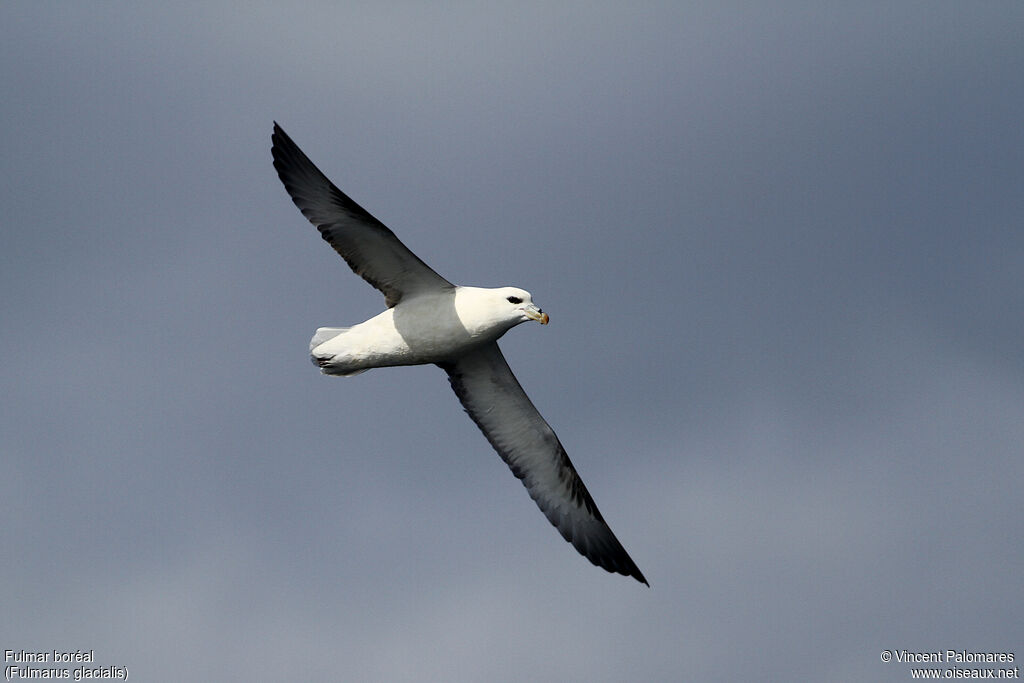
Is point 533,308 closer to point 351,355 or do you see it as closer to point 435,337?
point 435,337

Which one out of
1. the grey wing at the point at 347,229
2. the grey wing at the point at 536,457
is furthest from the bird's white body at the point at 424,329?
the grey wing at the point at 536,457

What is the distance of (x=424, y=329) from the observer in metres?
14.2

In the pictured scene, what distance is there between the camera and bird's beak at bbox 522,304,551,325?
13.8m

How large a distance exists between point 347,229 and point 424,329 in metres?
1.43

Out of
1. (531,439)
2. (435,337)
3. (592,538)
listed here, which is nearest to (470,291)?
(435,337)

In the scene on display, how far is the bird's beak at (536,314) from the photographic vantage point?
1381 cm

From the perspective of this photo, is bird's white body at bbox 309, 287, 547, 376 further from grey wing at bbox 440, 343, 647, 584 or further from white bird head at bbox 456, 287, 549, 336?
grey wing at bbox 440, 343, 647, 584

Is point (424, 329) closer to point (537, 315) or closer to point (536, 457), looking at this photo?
point (537, 315)

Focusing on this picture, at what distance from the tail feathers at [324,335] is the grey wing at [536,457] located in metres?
1.69

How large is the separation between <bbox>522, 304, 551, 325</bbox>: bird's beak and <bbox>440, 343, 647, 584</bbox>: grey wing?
1.68 meters

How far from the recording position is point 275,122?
14.4 metres

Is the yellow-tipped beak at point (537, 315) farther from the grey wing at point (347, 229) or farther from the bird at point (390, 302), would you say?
the grey wing at point (347, 229)

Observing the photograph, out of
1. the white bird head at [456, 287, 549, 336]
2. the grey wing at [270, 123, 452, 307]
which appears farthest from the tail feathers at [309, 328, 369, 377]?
the white bird head at [456, 287, 549, 336]

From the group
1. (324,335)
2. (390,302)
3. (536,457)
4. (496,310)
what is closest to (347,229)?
(390,302)
